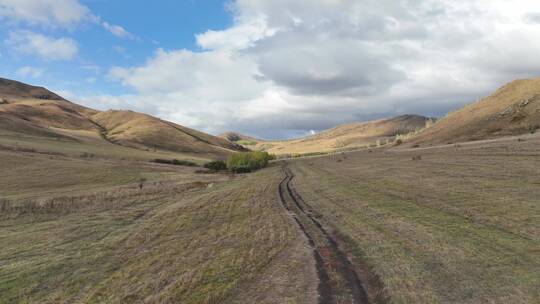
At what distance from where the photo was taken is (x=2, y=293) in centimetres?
1168

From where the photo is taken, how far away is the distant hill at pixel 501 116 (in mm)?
70875

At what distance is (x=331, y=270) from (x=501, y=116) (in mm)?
82502

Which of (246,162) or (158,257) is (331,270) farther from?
(246,162)

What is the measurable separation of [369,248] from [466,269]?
353 centimetres

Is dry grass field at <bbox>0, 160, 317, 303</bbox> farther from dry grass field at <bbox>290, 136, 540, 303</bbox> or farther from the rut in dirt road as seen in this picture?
dry grass field at <bbox>290, 136, 540, 303</bbox>

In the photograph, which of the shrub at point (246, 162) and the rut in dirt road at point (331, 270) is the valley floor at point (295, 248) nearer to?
the rut in dirt road at point (331, 270)

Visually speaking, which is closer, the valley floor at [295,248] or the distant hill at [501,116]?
the valley floor at [295,248]

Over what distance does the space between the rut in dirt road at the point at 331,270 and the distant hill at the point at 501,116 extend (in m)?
60.2

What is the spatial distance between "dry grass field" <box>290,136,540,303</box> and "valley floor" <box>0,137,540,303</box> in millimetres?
56

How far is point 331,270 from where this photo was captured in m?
12.3

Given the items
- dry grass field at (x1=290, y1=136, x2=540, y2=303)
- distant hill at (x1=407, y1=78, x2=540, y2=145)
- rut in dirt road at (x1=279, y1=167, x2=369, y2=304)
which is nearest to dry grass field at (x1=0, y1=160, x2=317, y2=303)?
rut in dirt road at (x1=279, y1=167, x2=369, y2=304)

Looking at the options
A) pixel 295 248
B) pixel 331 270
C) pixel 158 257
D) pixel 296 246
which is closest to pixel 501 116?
pixel 296 246

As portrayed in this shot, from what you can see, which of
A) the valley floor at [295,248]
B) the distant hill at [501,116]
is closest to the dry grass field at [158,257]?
the valley floor at [295,248]

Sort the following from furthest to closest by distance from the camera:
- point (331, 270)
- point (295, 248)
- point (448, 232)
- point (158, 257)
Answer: point (448, 232)
point (295, 248)
point (158, 257)
point (331, 270)
